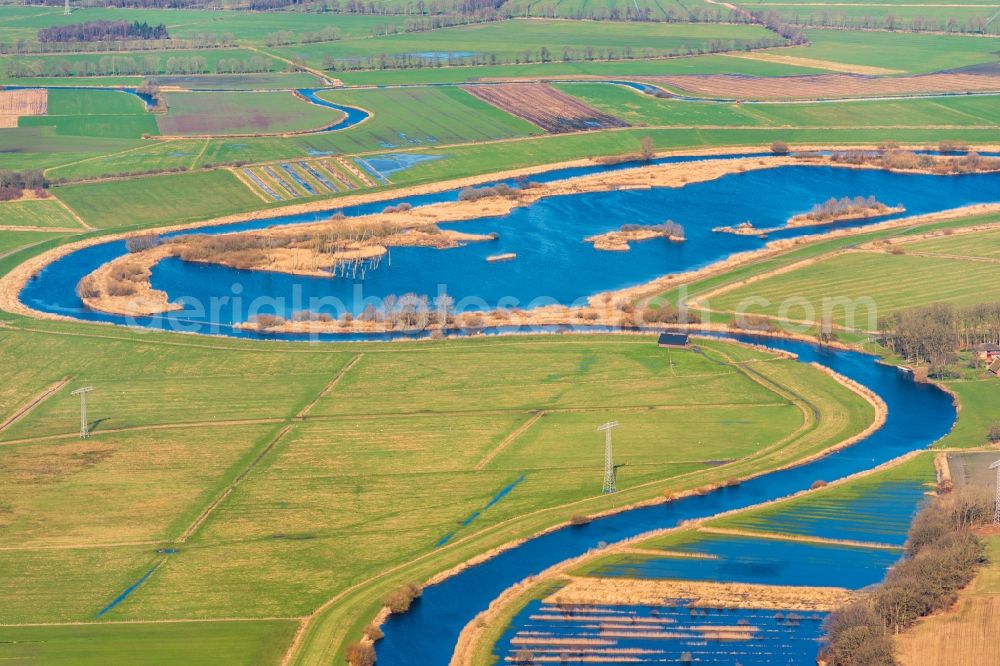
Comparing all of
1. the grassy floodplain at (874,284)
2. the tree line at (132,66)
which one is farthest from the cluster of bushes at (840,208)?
the tree line at (132,66)

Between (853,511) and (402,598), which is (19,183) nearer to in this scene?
(402,598)

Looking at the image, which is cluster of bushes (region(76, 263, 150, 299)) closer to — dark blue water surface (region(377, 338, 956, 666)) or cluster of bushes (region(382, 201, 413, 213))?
cluster of bushes (region(382, 201, 413, 213))

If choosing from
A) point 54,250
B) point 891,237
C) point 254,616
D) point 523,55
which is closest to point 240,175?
point 54,250

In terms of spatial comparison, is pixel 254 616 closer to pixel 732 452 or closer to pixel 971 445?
pixel 732 452

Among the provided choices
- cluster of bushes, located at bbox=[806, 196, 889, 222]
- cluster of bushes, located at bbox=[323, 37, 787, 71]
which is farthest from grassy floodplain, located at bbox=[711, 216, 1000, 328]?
cluster of bushes, located at bbox=[323, 37, 787, 71]

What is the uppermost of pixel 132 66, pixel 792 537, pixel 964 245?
pixel 132 66

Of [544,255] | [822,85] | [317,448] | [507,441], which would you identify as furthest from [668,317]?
[822,85]
